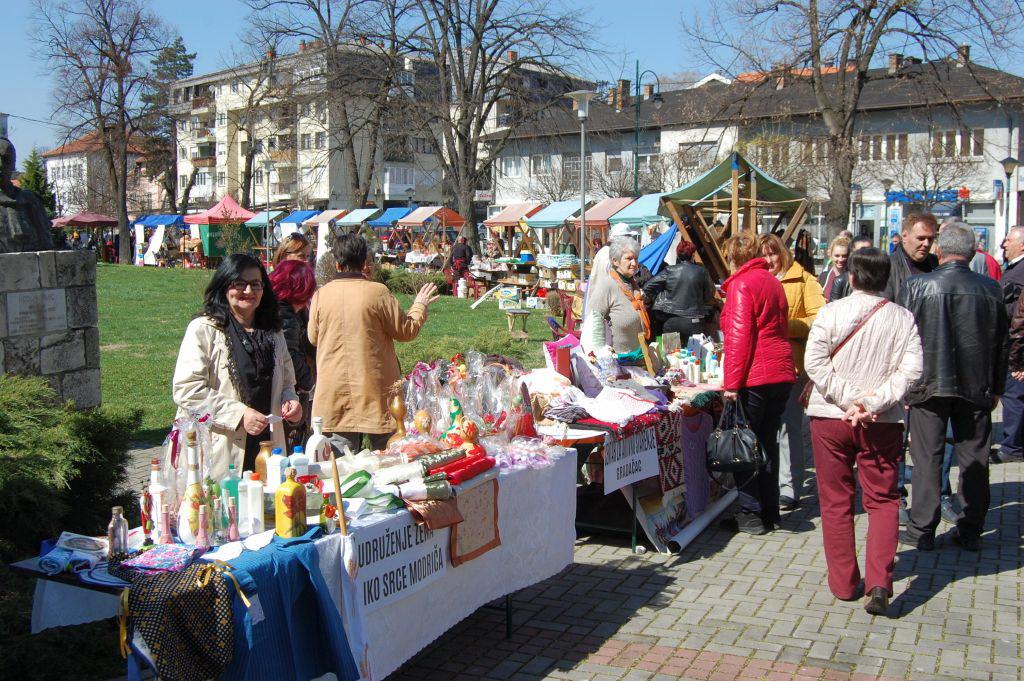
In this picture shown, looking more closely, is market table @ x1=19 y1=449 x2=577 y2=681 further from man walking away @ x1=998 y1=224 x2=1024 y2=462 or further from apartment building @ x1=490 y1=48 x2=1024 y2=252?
apartment building @ x1=490 y1=48 x2=1024 y2=252

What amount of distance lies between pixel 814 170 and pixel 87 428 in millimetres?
39314

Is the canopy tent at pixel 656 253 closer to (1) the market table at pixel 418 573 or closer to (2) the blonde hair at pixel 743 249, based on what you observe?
(2) the blonde hair at pixel 743 249

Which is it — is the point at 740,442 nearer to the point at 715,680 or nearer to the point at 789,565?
the point at 789,565

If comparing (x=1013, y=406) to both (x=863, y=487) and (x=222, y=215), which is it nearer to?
(x=863, y=487)

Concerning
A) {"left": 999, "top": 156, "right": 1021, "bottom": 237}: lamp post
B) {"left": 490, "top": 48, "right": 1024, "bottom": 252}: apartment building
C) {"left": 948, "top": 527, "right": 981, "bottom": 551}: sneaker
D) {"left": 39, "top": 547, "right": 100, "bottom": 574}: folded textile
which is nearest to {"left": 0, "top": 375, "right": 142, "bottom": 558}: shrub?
{"left": 39, "top": 547, "right": 100, "bottom": 574}: folded textile

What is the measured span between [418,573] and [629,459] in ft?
6.92

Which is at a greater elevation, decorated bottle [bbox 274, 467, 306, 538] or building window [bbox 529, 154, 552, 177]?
building window [bbox 529, 154, 552, 177]

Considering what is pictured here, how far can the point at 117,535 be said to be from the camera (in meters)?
3.11

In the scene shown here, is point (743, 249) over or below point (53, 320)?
over

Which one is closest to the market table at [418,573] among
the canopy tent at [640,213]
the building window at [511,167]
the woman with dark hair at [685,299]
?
the woman with dark hair at [685,299]

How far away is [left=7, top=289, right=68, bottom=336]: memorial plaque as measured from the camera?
7.96m

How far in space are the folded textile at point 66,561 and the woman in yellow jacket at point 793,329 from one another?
496 centimetres

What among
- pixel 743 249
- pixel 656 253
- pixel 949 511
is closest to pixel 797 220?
pixel 656 253

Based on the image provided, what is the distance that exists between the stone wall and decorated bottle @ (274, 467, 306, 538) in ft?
18.5
